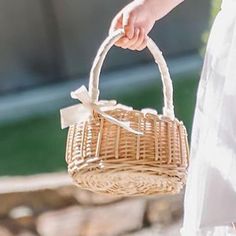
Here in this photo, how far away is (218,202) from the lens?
45.6 inches

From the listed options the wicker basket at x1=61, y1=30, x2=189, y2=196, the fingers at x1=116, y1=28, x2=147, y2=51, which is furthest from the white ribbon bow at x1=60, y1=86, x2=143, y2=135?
the fingers at x1=116, y1=28, x2=147, y2=51

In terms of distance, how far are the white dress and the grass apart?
1845 mm

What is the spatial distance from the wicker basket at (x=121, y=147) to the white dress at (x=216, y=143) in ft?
0.29

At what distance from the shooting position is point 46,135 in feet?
11.6

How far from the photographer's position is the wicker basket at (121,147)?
1338 mm

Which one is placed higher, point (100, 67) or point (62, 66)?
point (100, 67)

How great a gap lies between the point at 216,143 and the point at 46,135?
94.3 inches

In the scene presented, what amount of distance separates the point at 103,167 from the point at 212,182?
0.24 m

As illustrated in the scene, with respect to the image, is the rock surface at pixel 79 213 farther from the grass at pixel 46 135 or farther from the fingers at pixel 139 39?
the fingers at pixel 139 39

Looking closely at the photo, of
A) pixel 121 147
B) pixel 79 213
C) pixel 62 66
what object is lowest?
pixel 79 213

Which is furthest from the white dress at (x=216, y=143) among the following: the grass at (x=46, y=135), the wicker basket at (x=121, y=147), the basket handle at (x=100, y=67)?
the grass at (x=46, y=135)

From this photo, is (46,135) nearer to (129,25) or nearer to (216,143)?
(129,25)

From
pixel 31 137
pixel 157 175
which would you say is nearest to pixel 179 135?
pixel 157 175

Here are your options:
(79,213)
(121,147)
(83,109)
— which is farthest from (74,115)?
(79,213)
